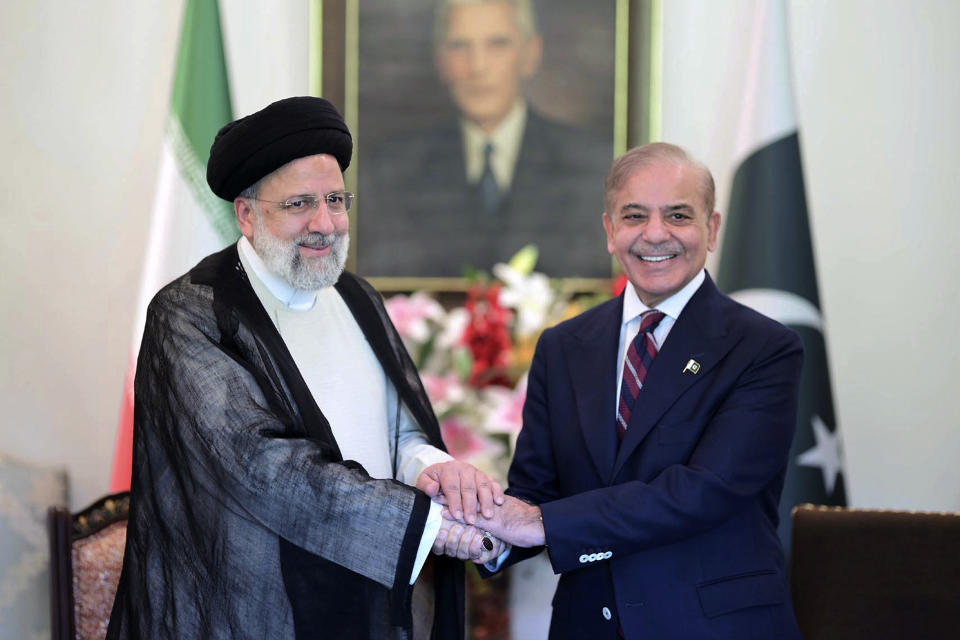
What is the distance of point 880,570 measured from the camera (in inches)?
110

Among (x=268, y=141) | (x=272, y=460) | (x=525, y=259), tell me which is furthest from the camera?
(x=525, y=259)

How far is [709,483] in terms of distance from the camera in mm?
2184

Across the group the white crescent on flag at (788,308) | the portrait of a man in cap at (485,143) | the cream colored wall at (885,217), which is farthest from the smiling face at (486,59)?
the white crescent on flag at (788,308)

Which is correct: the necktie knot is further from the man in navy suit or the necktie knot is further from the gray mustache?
the gray mustache

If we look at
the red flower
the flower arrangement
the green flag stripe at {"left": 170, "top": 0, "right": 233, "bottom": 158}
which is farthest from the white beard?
the green flag stripe at {"left": 170, "top": 0, "right": 233, "bottom": 158}

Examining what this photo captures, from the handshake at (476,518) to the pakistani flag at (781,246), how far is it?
1.51 metres

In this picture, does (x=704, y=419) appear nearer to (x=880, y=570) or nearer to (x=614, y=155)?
(x=880, y=570)

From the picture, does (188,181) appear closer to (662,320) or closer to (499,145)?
(499,145)

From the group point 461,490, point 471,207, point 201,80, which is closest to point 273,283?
point 461,490

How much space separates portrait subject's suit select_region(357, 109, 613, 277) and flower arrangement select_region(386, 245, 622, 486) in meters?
0.44

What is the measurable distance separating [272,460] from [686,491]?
0.89 meters

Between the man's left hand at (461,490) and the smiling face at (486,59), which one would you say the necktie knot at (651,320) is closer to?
the man's left hand at (461,490)

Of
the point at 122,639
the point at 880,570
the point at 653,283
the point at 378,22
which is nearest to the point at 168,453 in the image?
the point at 122,639

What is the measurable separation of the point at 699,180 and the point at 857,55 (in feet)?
6.77
